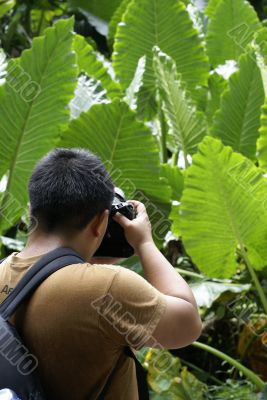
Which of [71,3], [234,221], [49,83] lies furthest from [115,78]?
[71,3]

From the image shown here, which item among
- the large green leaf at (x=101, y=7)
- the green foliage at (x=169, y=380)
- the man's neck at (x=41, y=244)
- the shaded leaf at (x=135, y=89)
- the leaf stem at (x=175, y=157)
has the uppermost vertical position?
the man's neck at (x=41, y=244)

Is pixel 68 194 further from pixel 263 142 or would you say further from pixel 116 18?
pixel 116 18

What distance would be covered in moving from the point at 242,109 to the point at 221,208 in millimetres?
720

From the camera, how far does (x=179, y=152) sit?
3844 millimetres

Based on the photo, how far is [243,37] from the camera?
405 centimetres

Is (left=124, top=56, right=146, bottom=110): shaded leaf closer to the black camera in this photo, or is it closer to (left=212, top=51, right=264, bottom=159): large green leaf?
(left=212, top=51, right=264, bottom=159): large green leaf

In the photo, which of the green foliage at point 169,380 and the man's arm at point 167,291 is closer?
the man's arm at point 167,291

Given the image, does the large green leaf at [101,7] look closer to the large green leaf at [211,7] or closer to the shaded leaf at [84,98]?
the large green leaf at [211,7]

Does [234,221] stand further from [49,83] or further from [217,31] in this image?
[217,31]

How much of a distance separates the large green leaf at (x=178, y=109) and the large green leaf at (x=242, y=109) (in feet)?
0.32

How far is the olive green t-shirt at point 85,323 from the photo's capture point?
1.39m

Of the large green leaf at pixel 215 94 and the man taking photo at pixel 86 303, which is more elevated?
the man taking photo at pixel 86 303

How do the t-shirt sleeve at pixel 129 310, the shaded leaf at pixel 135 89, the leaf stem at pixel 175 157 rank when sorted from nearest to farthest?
the t-shirt sleeve at pixel 129 310 < the shaded leaf at pixel 135 89 < the leaf stem at pixel 175 157

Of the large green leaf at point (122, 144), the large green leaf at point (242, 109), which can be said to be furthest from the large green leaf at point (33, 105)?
the large green leaf at point (242, 109)
